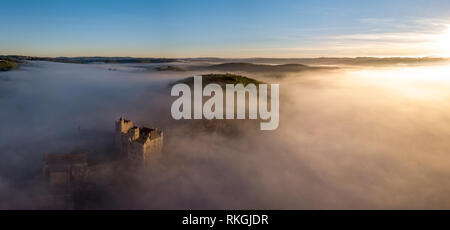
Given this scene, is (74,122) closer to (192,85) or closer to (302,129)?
(192,85)

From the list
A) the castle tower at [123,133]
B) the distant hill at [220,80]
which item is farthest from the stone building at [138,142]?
the distant hill at [220,80]

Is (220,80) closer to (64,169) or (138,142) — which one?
(138,142)

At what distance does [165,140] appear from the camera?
9369 cm

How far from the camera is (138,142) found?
63.2 m

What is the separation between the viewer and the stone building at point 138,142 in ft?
209

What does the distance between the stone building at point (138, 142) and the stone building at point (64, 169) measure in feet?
35.7

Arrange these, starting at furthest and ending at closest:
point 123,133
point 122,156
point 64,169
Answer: point 122,156, point 123,133, point 64,169

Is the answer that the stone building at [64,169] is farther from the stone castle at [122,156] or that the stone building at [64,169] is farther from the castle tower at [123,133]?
the castle tower at [123,133]

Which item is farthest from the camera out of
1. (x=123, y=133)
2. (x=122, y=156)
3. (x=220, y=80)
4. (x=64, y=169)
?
(x=220, y=80)

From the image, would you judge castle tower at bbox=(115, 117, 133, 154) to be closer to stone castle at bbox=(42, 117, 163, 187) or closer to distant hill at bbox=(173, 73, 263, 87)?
stone castle at bbox=(42, 117, 163, 187)

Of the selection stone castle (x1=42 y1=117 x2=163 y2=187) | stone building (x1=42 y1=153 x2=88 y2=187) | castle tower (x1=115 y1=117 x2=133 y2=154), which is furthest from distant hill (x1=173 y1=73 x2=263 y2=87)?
stone building (x1=42 y1=153 x2=88 y2=187)

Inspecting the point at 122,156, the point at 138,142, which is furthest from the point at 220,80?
the point at 138,142

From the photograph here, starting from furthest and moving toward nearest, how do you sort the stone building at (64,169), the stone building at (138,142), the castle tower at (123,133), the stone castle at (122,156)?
1. the castle tower at (123,133)
2. the stone building at (138,142)
3. the stone castle at (122,156)
4. the stone building at (64,169)

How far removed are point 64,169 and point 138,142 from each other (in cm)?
1624
